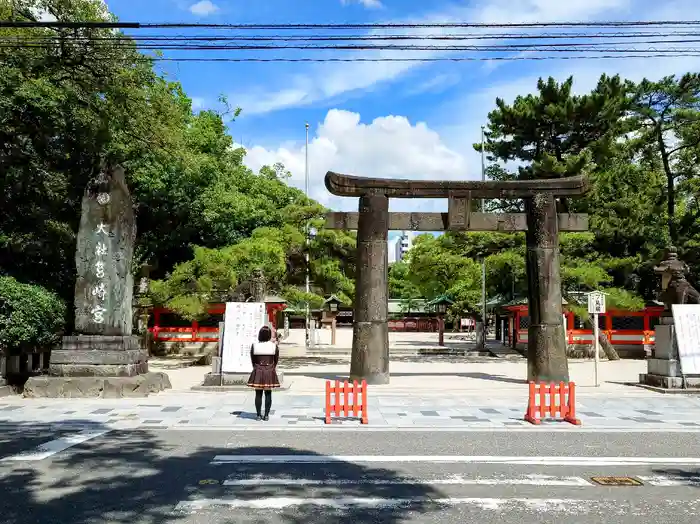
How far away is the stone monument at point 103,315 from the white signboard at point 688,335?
1314cm

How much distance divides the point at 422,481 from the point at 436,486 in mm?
231

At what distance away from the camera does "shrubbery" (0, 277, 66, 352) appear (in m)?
14.2

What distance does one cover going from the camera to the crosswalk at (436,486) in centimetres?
578

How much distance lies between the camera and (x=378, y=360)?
55.2ft

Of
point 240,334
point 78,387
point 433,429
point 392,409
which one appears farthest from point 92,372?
point 433,429

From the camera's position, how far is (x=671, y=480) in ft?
22.7

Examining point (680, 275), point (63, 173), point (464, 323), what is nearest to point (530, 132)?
point (680, 275)

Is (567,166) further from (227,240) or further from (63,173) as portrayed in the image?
(63,173)

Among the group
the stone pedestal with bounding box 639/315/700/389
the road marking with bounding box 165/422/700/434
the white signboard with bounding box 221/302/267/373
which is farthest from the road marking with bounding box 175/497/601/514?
the stone pedestal with bounding box 639/315/700/389

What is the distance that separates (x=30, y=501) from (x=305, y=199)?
22408mm

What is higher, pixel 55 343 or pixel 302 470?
pixel 55 343

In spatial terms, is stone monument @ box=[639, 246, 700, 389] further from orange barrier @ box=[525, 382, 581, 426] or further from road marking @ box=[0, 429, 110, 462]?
road marking @ box=[0, 429, 110, 462]

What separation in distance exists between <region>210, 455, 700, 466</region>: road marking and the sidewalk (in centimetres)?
231

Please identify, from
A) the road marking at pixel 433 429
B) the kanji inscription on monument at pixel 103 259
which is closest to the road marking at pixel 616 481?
the road marking at pixel 433 429
